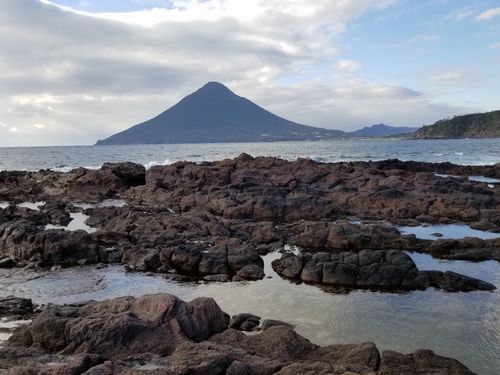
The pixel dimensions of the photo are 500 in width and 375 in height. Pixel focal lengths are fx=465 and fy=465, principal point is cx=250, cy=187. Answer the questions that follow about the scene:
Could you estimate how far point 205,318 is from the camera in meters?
11.4

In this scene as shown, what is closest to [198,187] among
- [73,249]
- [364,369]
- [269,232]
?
[269,232]

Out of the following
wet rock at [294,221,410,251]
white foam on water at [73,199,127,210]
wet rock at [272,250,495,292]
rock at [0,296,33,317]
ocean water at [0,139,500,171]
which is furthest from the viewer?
ocean water at [0,139,500,171]

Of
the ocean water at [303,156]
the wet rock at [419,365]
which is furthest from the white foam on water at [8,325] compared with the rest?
the ocean water at [303,156]

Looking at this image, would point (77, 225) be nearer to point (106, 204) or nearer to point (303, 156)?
point (106, 204)

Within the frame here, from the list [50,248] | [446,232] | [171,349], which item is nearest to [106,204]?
[50,248]

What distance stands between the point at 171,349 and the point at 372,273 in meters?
9.56

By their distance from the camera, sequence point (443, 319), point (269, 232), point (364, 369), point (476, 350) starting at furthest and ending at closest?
1. point (269, 232)
2. point (443, 319)
3. point (476, 350)
4. point (364, 369)

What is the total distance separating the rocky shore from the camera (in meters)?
8.39

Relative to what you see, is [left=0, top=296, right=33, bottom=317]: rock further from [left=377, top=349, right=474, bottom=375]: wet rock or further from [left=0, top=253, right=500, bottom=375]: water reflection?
[left=377, top=349, right=474, bottom=375]: wet rock

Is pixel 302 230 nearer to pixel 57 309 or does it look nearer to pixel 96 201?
pixel 57 309

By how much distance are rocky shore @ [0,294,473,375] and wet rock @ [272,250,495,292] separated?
6.64 metres

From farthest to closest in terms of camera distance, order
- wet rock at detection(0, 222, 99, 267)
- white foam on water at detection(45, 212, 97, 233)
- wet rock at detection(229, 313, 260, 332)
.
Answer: white foam on water at detection(45, 212, 97, 233)
wet rock at detection(0, 222, 99, 267)
wet rock at detection(229, 313, 260, 332)

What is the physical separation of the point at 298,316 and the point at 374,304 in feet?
9.17

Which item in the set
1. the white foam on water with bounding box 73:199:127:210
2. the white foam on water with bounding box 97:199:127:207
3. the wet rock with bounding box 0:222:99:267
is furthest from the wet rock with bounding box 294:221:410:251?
the white foam on water with bounding box 97:199:127:207
